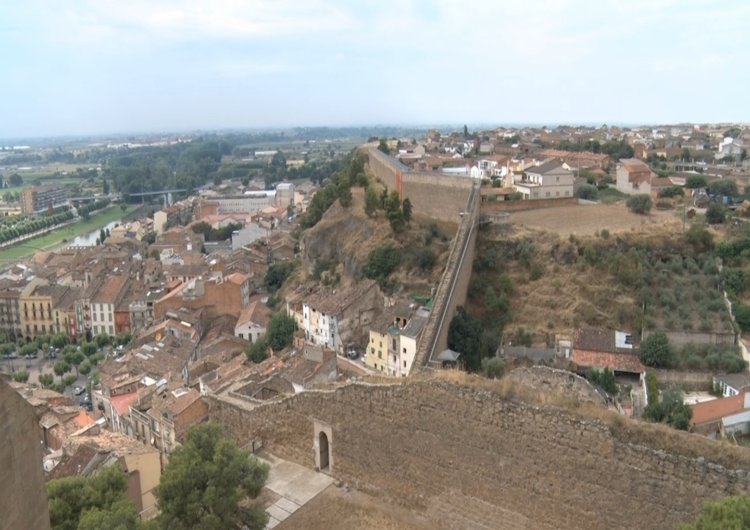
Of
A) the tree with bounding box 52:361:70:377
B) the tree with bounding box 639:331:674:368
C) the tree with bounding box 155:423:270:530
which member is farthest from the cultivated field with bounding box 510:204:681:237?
the tree with bounding box 52:361:70:377

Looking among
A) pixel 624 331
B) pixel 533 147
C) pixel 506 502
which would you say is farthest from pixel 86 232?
pixel 506 502

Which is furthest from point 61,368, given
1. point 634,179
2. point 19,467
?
point 19,467

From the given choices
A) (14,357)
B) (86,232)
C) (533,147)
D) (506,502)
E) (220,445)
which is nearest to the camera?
(506,502)

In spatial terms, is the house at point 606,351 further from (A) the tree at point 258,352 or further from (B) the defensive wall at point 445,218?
(A) the tree at point 258,352

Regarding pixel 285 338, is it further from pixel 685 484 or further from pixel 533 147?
pixel 533 147

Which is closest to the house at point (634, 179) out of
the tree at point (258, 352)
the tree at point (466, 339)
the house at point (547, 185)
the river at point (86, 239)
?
the house at point (547, 185)

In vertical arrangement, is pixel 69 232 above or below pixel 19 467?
below

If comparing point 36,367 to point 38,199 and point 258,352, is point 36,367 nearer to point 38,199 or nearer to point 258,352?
point 258,352
